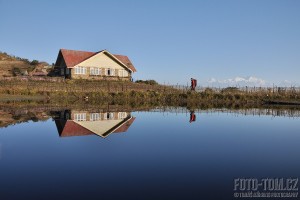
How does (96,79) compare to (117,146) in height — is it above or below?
above

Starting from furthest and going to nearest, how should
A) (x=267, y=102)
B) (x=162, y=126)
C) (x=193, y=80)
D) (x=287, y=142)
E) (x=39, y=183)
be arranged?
(x=193, y=80) → (x=267, y=102) → (x=162, y=126) → (x=287, y=142) → (x=39, y=183)

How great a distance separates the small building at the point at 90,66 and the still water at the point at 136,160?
33.2 meters

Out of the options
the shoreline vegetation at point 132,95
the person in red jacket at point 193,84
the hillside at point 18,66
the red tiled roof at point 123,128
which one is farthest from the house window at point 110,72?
the red tiled roof at point 123,128

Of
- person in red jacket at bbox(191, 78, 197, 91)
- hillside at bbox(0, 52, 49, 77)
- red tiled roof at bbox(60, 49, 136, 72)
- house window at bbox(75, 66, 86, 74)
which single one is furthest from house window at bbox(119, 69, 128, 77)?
hillside at bbox(0, 52, 49, 77)

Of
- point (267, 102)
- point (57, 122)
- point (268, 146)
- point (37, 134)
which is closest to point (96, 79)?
point (267, 102)

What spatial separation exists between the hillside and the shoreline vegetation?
1776cm

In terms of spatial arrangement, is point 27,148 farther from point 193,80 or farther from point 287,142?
point 193,80

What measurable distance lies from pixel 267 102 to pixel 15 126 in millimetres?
30799

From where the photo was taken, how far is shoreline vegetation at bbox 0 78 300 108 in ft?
117

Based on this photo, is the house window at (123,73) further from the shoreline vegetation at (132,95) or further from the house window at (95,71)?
the shoreline vegetation at (132,95)

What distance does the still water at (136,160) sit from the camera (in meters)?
6.75

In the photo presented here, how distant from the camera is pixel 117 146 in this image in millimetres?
11305

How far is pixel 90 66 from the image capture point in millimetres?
49938

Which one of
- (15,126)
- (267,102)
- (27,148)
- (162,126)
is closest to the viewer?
(27,148)
